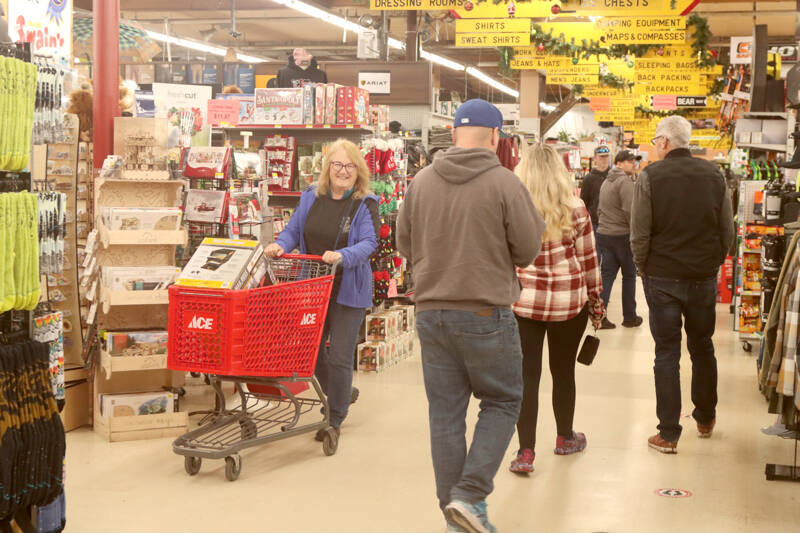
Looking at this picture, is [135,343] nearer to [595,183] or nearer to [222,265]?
[222,265]

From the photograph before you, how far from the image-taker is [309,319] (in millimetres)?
4898

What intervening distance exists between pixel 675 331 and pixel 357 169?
1959mm

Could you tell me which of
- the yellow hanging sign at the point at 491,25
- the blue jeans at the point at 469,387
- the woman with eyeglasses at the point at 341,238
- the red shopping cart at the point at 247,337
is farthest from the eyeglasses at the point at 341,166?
the yellow hanging sign at the point at 491,25

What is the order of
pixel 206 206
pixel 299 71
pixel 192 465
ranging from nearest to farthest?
1. pixel 192 465
2. pixel 206 206
3. pixel 299 71

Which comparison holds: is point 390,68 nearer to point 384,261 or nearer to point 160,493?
point 384,261

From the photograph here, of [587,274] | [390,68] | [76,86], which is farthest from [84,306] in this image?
[390,68]

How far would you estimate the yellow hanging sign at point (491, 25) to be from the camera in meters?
11.9

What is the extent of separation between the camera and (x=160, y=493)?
4508mm

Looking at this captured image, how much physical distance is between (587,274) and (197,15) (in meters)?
17.1

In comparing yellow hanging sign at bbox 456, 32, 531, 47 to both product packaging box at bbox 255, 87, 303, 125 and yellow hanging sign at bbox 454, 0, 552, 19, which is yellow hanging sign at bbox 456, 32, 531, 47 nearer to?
yellow hanging sign at bbox 454, 0, 552, 19

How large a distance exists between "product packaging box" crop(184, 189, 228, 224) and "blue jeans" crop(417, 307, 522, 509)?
2722 mm

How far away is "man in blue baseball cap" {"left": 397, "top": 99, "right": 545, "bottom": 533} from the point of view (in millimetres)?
3455

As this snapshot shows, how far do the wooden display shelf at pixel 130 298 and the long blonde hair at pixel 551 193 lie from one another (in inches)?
86.7

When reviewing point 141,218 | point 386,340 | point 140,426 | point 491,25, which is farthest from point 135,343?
point 491,25
